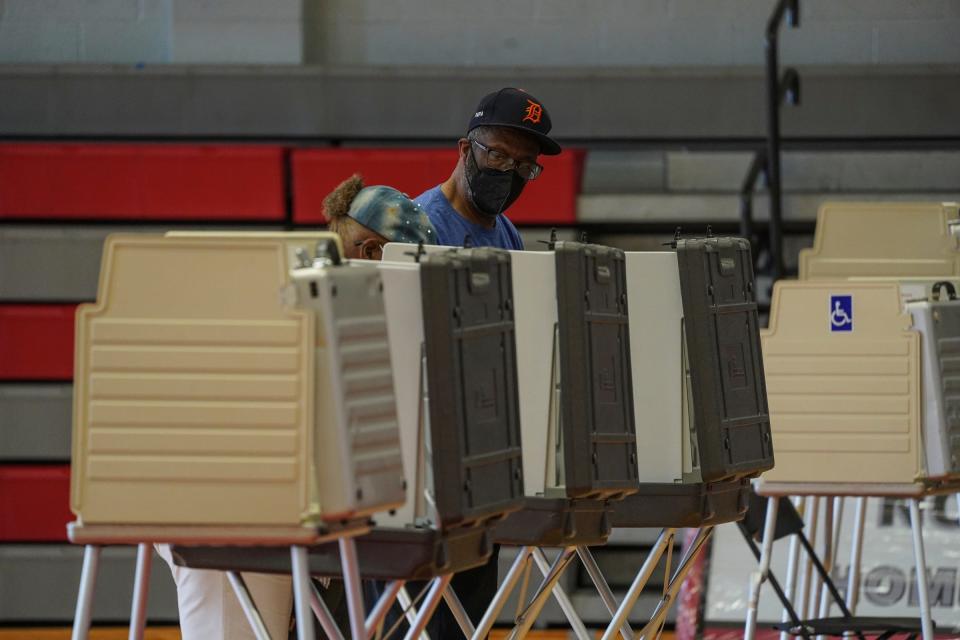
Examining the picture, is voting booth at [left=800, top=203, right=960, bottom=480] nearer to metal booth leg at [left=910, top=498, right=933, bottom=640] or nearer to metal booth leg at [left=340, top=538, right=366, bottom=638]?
metal booth leg at [left=910, top=498, right=933, bottom=640]

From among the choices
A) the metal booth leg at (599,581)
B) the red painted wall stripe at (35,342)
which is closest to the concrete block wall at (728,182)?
the red painted wall stripe at (35,342)

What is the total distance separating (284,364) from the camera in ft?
Answer: 6.58

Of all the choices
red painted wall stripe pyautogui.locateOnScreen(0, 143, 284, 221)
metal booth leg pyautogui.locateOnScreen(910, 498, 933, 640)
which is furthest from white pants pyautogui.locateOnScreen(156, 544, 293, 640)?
red painted wall stripe pyautogui.locateOnScreen(0, 143, 284, 221)

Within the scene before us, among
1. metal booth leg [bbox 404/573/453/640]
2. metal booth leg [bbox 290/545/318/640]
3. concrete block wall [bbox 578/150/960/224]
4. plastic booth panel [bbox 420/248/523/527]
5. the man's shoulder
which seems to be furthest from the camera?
concrete block wall [bbox 578/150/960/224]

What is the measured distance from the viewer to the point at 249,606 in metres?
2.15

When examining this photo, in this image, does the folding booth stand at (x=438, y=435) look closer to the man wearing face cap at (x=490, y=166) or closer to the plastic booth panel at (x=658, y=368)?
the plastic booth panel at (x=658, y=368)

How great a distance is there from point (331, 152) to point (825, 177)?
190 centimetres

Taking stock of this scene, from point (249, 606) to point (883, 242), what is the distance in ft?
8.96

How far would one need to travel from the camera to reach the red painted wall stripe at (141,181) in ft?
19.7

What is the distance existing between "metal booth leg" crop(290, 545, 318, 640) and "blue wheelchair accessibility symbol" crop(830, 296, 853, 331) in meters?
1.98

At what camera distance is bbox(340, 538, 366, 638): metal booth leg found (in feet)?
6.67

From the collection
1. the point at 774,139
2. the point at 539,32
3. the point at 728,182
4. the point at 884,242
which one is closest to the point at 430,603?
the point at 884,242

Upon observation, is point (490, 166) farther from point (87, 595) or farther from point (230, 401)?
point (87, 595)

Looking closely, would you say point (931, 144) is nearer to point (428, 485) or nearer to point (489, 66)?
point (489, 66)
